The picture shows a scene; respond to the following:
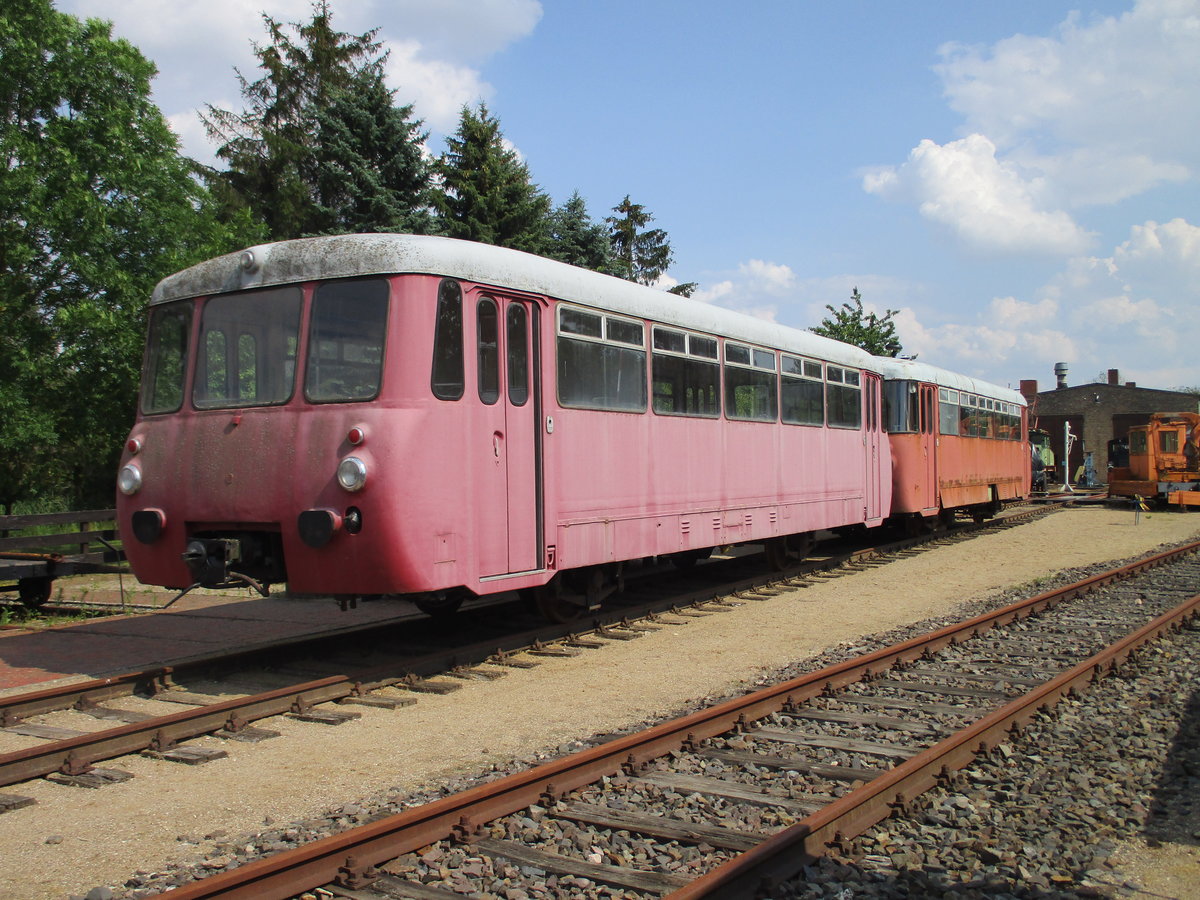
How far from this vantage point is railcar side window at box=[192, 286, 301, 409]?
727 centimetres

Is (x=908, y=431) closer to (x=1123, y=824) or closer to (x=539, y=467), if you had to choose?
(x=539, y=467)

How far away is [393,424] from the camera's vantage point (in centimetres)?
679

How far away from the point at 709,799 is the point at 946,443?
1613 cm

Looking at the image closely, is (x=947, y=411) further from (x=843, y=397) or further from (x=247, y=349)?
(x=247, y=349)

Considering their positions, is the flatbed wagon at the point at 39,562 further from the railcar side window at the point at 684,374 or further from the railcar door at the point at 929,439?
the railcar door at the point at 929,439

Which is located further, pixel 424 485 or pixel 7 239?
pixel 7 239

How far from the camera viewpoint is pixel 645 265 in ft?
142

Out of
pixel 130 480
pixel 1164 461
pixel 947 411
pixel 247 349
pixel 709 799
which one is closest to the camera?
pixel 709 799

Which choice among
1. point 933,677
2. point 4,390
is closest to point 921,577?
point 933,677

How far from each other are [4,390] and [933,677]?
53.0 ft

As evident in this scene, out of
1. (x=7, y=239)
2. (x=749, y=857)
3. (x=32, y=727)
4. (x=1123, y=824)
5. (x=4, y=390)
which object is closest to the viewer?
(x=749, y=857)

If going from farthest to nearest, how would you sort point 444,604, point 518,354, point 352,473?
point 444,604, point 518,354, point 352,473

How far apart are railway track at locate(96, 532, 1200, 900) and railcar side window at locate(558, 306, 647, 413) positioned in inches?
120

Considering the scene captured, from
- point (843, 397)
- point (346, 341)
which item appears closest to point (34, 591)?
point (346, 341)
